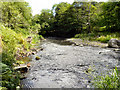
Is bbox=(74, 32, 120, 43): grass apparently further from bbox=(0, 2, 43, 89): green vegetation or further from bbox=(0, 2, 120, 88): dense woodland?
bbox=(0, 2, 43, 89): green vegetation

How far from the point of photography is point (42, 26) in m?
19.0

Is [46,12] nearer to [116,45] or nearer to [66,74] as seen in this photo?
[116,45]

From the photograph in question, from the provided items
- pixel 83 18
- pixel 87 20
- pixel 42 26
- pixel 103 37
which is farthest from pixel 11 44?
pixel 87 20

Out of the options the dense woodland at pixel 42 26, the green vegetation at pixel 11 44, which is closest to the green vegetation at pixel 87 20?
the dense woodland at pixel 42 26

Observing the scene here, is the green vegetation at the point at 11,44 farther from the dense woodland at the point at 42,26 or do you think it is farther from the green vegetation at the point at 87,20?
the green vegetation at the point at 87,20

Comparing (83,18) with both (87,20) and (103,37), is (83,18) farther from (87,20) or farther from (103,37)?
(103,37)

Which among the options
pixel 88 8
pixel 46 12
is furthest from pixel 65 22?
pixel 46 12

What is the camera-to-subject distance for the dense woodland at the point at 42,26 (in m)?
3.82

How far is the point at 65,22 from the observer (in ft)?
87.0

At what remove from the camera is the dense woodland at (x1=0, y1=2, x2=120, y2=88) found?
3.82m

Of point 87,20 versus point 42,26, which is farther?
point 87,20

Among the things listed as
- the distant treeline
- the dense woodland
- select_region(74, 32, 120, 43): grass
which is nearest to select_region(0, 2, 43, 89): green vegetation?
the dense woodland

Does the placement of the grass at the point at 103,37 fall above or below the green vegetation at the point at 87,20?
below

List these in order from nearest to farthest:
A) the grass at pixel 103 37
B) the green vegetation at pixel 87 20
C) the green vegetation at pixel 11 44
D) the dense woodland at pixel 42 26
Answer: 1. the green vegetation at pixel 11 44
2. the dense woodland at pixel 42 26
3. the grass at pixel 103 37
4. the green vegetation at pixel 87 20
